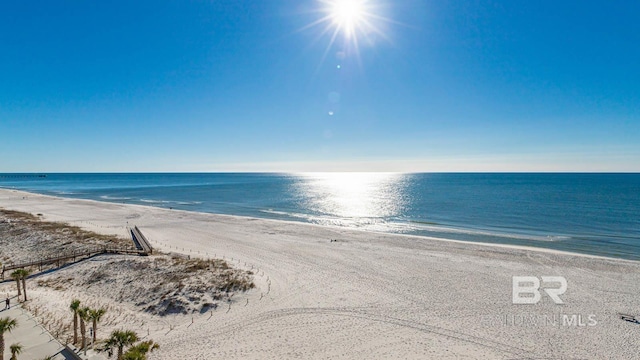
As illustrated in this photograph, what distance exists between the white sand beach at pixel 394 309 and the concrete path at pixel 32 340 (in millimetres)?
2210

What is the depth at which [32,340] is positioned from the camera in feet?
51.4

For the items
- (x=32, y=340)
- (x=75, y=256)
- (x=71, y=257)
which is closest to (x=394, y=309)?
(x=32, y=340)

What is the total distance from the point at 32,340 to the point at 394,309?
20308 mm

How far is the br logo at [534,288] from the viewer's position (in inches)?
834

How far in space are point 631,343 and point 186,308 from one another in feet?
84.6

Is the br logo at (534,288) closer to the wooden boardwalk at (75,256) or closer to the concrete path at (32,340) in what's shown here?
the concrete path at (32,340)

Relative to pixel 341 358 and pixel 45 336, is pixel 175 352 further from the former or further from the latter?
pixel 341 358

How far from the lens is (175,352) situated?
1566 centimetres

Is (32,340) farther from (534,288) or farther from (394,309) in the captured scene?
(534,288)

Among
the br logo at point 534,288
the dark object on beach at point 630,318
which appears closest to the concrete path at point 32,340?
the br logo at point 534,288

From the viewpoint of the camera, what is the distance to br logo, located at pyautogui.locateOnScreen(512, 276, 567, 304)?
21.2 metres

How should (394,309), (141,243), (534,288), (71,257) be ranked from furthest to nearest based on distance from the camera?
(141,243) → (71,257) → (534,288) → (394,309)

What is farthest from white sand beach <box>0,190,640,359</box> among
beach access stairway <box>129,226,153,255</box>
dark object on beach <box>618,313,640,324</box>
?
beach access stairway <box>129,226,153,255</box>

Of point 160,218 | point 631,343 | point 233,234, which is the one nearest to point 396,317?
point 631,343
